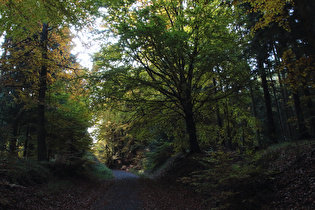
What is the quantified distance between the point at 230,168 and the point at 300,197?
182cm

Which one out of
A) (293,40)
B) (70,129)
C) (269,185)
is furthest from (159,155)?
(293,40)

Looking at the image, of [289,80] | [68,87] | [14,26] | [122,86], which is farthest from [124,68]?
[289,80]

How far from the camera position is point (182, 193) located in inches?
373

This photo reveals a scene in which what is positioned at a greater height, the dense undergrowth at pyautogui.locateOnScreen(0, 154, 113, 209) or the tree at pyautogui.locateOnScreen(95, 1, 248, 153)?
the tree at pyautogui.locateOnScreen(95, 1, 248, 153)

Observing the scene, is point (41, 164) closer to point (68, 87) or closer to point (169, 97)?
point (68, 87)

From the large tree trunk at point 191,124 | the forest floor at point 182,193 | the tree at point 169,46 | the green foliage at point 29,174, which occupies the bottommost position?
the forest floor at point 182,193

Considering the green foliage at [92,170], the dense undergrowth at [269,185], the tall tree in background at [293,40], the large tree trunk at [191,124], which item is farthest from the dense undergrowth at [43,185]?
the tall tree in background at [293,40]

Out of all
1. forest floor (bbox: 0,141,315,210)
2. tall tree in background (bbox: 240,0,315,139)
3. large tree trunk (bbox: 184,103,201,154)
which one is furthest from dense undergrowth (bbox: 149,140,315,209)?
large tree trunk (bbox: 184,103,201,154)

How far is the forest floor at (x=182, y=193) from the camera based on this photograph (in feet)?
17.0

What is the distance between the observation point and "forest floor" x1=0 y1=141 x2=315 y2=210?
517 cm

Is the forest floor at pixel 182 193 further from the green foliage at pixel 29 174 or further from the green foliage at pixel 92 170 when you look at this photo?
the green foliage at pixel 92 170

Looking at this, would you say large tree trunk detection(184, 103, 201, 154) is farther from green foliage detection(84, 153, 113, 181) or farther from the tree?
green foliage detection(84, 153, 113, 181)

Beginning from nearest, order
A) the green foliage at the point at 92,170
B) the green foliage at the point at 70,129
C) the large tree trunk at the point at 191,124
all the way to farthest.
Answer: the large tree trunk at the point at 191,124
the green foliage at the point at 70,129
the green foliage at the point at 92,170

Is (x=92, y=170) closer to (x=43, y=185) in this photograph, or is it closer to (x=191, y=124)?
(x=43, y=185)
